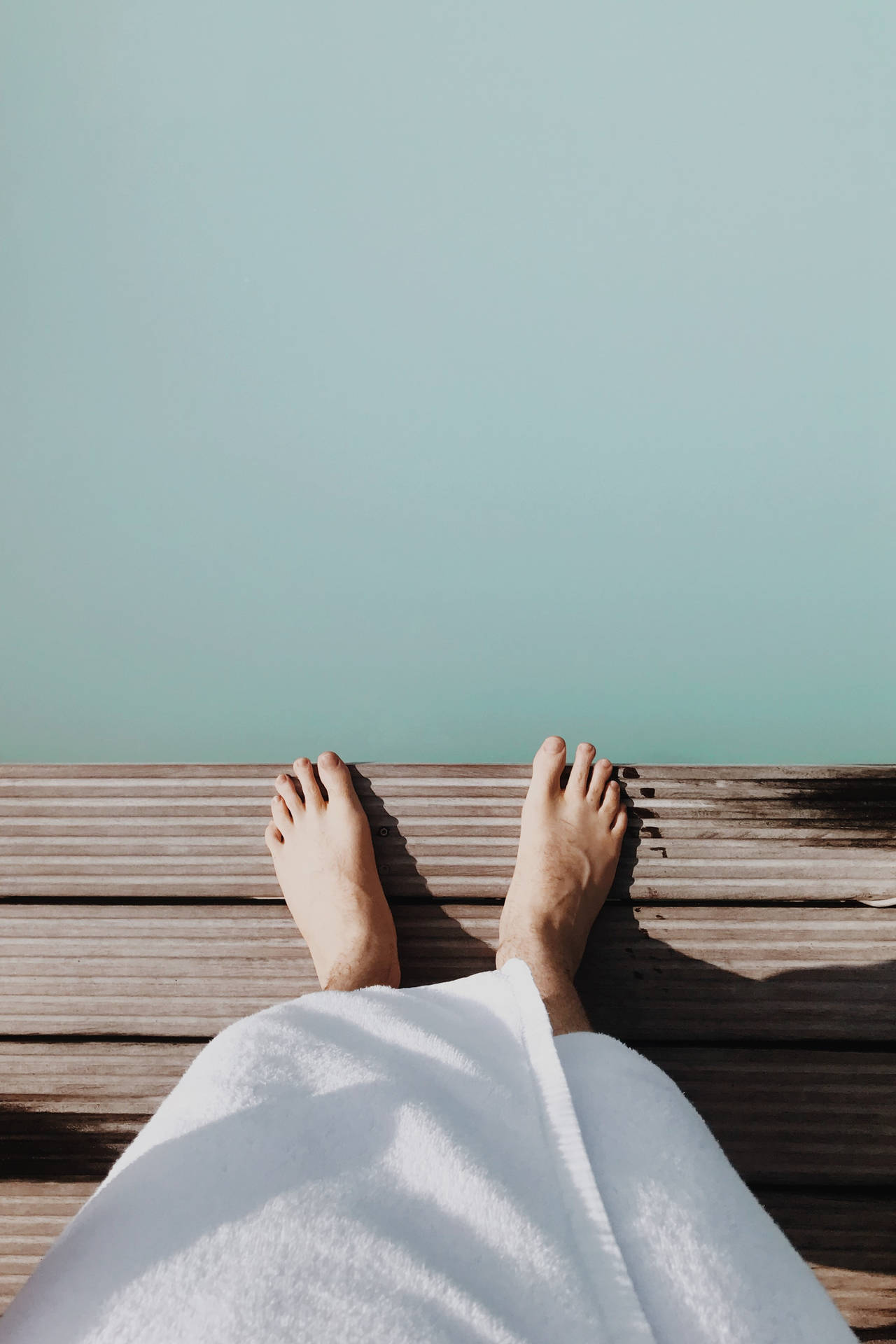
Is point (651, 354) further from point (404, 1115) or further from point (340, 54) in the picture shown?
point (404, 1115)

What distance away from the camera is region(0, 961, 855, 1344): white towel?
381 millimetres

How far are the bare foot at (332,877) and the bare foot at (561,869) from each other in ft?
0.44

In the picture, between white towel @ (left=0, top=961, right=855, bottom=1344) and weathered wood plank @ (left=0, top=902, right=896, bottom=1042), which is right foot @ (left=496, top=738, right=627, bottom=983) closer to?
weathered wood plank @ (left=0, top=902, right=896, bottom=1042)

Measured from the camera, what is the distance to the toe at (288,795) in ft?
2.80

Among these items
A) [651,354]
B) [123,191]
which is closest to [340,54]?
[123,191]

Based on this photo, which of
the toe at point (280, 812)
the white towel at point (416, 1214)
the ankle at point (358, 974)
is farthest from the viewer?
the toe at point (280, 812)

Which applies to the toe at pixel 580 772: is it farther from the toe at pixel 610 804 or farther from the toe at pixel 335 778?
the toe at pixel 335 778

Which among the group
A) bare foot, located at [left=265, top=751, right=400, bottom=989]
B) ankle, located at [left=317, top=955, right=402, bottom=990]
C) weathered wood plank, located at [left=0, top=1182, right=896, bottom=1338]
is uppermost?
bare foot, located at [left=265, top=751, right=400, bottom=989]

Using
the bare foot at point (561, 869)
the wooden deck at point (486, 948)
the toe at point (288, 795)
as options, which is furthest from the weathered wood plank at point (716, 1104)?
the toe at point (288, 795)

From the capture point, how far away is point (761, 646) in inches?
56.7

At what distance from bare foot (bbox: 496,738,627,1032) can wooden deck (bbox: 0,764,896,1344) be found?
0.07 feet

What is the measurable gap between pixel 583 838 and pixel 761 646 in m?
0.80

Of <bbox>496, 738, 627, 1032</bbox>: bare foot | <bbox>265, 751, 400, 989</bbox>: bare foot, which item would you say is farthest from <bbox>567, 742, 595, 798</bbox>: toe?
<bbox>265, 751, 400, 989</bbox>: bare foot

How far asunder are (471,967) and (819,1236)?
43 centimetres
